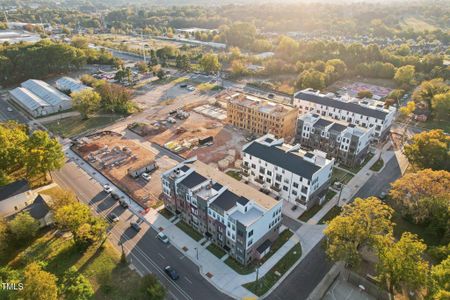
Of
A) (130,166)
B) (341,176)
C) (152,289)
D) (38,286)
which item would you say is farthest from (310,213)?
(38,286)

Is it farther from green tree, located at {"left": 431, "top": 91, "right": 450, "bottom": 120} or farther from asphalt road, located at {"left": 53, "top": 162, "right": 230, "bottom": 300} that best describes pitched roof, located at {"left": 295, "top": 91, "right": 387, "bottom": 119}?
asphalt road, located at {"left": 53, "top": 162, "right": 230, "bottom": 300}

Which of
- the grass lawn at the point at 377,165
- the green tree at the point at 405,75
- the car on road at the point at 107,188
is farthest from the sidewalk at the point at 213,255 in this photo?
the green tree at the point at 405,75

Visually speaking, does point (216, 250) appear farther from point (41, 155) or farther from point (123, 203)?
point (41, 155)

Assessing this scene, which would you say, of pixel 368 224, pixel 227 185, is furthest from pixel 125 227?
pixel 368 224

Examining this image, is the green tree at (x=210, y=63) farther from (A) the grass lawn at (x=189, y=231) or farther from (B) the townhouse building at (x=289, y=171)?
(A) the grass lawn at (x=189, y=231)

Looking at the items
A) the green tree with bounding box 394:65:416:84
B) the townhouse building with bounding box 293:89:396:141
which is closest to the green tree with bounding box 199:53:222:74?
the townhouse building with bounding box 293:89:396:141
